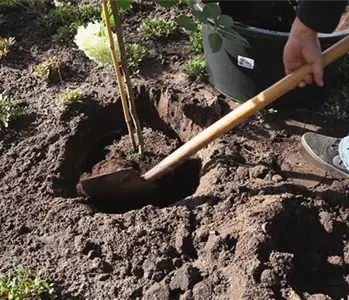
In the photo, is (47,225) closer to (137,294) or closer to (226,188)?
(137,294)

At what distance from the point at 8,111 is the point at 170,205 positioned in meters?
0.99

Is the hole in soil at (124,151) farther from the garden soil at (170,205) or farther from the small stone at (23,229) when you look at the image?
the small stone at (23,229)

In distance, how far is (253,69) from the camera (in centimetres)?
296

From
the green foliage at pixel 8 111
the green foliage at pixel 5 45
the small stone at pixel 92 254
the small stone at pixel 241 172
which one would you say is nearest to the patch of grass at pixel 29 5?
the green foliage at pixel 5 45

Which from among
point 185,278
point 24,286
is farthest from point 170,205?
point 24,286

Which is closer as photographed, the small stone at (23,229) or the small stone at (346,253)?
the small stone at (346,253)

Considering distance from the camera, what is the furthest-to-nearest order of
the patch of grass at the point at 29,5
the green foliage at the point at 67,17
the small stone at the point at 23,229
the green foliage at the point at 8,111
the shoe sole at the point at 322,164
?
the patch of grass at the point at 29,5 < the green foliage at the point at 67,17 < the green foliage at the point at 8,111 < the shoe sole at the point at 322,164 < the small stone at the point at 23,229

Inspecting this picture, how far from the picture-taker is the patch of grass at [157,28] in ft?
11.4

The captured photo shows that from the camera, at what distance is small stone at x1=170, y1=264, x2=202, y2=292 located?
2.26 metres

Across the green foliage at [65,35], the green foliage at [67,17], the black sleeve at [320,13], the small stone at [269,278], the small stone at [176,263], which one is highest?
the green foliage at [67,17]

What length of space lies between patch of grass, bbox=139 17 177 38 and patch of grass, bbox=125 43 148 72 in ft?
0.53

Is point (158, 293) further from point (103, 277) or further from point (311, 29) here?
point (311, 29)

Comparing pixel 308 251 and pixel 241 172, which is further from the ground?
pixel 241 172

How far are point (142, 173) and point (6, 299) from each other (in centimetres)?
82
